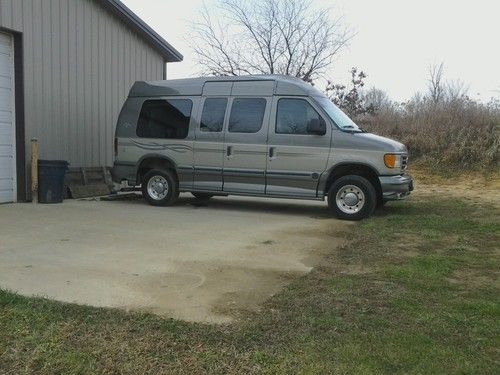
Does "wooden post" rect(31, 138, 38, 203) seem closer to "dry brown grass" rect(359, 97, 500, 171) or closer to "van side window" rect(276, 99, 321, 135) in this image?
"van side window" rect(276, 99, 321, 135)

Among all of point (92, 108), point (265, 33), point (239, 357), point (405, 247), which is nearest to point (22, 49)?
point (92, 108)

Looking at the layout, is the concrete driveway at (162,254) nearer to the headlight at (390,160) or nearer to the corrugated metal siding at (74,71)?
the headlight at (390,160)

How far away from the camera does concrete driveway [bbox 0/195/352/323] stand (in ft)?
14.7

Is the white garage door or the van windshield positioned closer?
the van windshield

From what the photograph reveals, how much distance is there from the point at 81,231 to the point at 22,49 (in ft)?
16.6

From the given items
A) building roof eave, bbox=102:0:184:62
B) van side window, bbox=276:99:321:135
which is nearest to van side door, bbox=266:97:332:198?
van side window, bbox=276:99:321:135

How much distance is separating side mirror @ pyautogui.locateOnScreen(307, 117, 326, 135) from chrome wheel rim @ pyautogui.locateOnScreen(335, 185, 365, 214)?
107 cm

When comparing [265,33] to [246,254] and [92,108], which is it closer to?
[92,108]

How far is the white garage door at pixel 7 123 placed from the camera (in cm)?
1038

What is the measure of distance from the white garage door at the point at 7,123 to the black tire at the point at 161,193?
2.68m

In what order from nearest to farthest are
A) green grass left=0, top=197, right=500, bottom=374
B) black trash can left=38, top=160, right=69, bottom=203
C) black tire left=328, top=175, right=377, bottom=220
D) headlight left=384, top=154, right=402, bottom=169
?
1. green grass left=0, top=197, right=500, bottom=374
2. headlight left=384, top=154, right=402, bottom=169
3. black tire left=328, top=175, right=377, bottom=220
4. black trash can left=38, top=160, right=69, bottom=203

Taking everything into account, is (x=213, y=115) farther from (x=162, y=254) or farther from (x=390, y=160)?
(x=162, y=254)

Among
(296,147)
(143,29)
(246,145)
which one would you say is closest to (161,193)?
(246,145)

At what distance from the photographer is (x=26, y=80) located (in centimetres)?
1065
